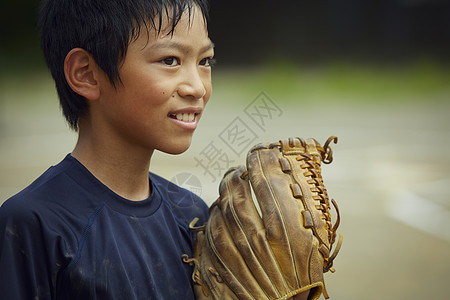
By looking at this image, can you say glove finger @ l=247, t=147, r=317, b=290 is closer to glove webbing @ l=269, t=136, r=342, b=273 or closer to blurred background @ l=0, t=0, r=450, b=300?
glove webbing @ l=269, t=136, r=342, b=273

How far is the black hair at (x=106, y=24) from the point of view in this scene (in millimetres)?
1081

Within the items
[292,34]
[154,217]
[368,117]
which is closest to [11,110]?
[292,34]

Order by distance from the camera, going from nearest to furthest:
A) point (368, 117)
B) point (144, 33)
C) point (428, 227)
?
1. point (144, 33)
2. point (428, 227)
3. point (368, 117)

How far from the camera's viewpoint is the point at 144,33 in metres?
1.08

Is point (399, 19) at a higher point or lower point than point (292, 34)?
higher

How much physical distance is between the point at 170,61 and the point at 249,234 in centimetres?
37

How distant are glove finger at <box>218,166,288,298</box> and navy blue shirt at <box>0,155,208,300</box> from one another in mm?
128

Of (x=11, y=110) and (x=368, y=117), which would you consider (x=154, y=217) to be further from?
(x=368, y=117)

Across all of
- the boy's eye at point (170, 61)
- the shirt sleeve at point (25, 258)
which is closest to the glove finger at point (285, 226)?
the boy's eye at point (170, 61)

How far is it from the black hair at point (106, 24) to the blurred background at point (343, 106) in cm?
341

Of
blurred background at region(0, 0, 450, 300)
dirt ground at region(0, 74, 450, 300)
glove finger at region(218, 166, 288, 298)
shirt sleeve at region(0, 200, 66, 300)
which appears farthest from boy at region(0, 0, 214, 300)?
blurred background at region(0, 0, 450, 300)

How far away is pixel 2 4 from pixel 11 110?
3.08 feet

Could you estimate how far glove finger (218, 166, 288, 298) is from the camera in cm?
115

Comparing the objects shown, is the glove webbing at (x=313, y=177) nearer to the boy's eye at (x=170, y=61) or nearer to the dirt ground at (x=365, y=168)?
the boy's eye at (x=170, y=61)
